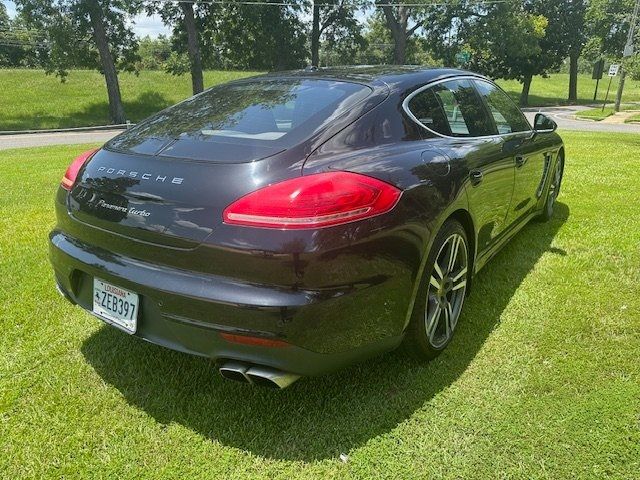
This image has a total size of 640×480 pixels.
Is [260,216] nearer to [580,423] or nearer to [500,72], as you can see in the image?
[580,423]

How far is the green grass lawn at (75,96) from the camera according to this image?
25.3 meters

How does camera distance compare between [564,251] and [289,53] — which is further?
[289,53]

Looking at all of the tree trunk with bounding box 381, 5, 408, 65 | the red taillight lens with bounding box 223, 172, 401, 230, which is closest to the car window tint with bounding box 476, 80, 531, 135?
the red taillight lens with bounding box 223, 172, 401, 230

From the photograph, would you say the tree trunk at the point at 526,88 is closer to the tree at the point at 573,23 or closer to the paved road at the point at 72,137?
the tree at the point at 573,23

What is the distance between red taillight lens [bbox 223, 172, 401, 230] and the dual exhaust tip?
0.57 meters

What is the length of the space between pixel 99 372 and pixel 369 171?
5.64 ft

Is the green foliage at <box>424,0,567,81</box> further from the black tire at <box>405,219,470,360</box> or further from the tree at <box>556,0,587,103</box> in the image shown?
the black tire at <box>405,219,470,360</box>

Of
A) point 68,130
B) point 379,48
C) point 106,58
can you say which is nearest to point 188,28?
point 106,58

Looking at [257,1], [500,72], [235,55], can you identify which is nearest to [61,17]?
[257,1]

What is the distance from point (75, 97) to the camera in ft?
94.0

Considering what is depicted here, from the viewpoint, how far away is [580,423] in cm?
226

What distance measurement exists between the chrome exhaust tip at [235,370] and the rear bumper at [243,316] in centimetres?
4

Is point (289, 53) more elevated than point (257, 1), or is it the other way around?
point (257, 1)

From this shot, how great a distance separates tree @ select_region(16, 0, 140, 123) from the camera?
2316cm
